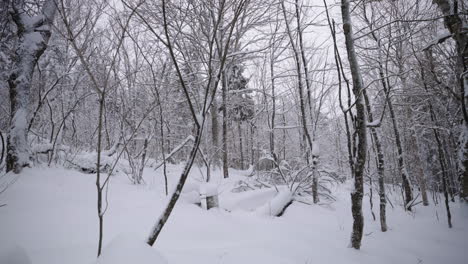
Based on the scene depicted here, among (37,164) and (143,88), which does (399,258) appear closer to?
(37,164)

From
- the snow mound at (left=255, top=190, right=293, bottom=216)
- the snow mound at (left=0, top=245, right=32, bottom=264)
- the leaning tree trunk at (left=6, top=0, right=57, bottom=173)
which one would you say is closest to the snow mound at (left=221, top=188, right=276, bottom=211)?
the snow mound at (left=255, top=190, right=293, bottom=216)

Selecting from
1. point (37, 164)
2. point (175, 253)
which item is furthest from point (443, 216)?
point (37, 164)

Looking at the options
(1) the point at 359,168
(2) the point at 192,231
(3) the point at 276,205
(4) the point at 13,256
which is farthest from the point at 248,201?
(4) the point at 13,256

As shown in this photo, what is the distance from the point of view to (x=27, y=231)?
6.23 ft

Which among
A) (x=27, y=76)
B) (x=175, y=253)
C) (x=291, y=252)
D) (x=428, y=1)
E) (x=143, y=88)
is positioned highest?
(x=428, y=1)

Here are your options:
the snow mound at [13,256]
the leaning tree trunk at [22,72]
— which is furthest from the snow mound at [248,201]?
the leaning tree trunk at [22,72]

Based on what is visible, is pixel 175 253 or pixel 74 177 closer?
pixel 175 253

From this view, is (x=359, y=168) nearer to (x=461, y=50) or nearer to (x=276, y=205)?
(x=276, y=205)

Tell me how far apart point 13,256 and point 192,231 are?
151cm

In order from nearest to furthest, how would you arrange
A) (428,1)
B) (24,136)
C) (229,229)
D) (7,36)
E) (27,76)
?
(229,229) → (24,136) → (27,76) → (7,36) → (428,1)

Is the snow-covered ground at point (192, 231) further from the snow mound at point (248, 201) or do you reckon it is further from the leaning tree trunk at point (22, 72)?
the leaning tree trunk at point (22, 72)

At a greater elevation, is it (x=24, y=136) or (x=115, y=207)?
(x=24, y=136)

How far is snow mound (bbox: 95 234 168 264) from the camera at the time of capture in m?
1.10

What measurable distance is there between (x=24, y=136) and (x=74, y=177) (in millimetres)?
1182
